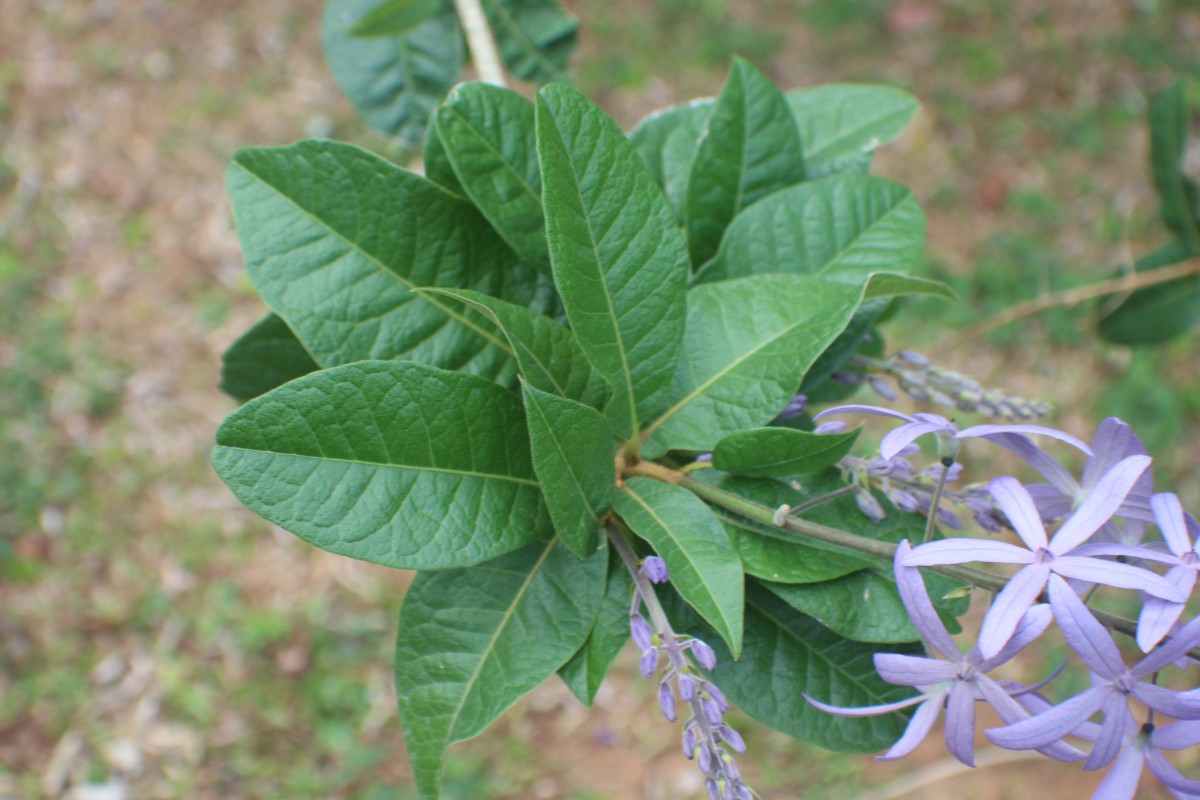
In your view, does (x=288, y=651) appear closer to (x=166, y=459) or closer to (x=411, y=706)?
(x=166, y=459)

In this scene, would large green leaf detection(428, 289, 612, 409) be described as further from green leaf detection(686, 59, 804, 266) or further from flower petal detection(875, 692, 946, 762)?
flower petal detection(875, 692, 946, 762)

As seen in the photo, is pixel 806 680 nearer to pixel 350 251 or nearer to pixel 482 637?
pixel 482 637

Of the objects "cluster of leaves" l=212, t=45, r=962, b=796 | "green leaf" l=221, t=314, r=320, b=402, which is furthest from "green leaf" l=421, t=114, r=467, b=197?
"green leaf" l=221, t=314, r=320, b=402

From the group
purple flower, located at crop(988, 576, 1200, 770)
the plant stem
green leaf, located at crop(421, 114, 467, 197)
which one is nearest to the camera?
purple flower, located at crop(988, 576, 1200, 770)

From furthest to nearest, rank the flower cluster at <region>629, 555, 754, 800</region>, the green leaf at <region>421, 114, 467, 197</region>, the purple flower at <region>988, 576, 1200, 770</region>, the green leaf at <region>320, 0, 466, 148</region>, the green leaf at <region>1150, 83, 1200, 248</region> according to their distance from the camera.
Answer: the green leaf at <region>1150, 83, 1200, 248</region>, the green leaf at <region>320, 0, 466, 148</region>, the green leaf at <region>421, 114, 467, 197</region>, the flower cluster at <region>629, 555, 754, 800</region>, the purple flower at <region>988, 576, 1200, 770</region>

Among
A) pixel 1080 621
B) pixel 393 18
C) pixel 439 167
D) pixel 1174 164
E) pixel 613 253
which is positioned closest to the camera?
pixel 1080 621

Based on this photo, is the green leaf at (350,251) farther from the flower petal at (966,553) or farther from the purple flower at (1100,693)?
the purple flower at (1100,693)

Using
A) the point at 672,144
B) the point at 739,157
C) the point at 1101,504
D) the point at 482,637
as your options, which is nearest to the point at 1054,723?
the point at 1101,504
